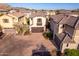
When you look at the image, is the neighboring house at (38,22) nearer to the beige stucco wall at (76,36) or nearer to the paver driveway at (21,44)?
the paver driveway at (21,44)

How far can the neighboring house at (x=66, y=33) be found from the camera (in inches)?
198

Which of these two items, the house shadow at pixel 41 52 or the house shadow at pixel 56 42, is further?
the house shadow at pixel 56 42

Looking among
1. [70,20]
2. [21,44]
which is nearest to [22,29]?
[21,44]

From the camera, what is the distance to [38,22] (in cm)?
518

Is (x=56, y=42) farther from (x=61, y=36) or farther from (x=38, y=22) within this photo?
(x=38, y=22)

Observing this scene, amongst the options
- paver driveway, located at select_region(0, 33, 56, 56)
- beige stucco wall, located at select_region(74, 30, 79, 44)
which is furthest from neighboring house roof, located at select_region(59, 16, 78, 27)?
paver driveway, located at select_region(0, 33, 56, 56)

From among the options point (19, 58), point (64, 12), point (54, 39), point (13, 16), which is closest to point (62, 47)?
point (54, 39)

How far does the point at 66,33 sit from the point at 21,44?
5.67ft

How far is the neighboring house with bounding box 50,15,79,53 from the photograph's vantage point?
5.04 metres

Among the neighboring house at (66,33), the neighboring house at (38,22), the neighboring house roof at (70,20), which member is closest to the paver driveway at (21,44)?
the neighboring house at (38,22)

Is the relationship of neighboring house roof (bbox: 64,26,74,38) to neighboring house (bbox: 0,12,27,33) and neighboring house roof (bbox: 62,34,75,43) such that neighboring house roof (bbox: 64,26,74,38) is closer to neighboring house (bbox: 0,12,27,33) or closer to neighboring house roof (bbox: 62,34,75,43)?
neighboring house roof (bbox: 62,34,75,43)

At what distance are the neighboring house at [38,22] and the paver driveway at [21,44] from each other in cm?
22

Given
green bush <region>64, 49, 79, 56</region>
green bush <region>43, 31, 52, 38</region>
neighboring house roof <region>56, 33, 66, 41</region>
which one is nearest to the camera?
green bush <region>64, 49, 79, 56</region>

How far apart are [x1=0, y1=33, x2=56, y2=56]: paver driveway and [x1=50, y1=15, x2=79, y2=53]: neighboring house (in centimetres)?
33
